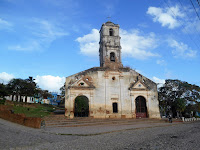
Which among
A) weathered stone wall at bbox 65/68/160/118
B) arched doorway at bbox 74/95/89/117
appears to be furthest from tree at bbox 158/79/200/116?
arched doorway at bbox 74/95/89/117

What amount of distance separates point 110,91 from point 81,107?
15.3ft

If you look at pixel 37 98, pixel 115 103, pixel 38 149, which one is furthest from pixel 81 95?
pixel 37 98

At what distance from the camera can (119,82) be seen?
23.0 metres

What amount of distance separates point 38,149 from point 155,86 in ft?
66.9

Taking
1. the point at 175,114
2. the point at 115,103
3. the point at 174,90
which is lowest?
the point at 175,114

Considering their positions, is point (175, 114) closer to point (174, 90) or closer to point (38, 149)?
point (174, 90)

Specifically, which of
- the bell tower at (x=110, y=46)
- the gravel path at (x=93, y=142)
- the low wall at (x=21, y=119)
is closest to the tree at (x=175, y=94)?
the bell tower at (x=110, y=46)

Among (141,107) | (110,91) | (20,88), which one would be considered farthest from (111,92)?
(20,88)

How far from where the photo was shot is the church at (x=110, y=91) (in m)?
21.1

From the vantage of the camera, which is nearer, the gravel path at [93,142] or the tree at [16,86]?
the gravel path at [93,142]

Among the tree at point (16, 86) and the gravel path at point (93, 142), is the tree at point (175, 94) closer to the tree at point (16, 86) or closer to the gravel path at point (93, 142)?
the gravel path at point (93, 142)

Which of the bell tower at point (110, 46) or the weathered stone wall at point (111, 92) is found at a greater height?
the bell tower at point (110, 46)

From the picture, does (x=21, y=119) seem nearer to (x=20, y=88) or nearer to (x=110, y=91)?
(x=110, y=91)

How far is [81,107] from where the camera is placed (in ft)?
67.6
